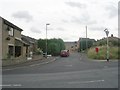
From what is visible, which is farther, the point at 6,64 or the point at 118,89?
the point at 6,64

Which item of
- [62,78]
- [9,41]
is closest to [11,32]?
[9,41]

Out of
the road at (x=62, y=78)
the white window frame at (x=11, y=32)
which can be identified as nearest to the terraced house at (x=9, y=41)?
the white window frame at (x=11, y=32)

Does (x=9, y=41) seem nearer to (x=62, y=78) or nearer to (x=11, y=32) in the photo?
(x=11, y=32)

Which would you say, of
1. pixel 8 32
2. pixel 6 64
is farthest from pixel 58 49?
pixel 6 64

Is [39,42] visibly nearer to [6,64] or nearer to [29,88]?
[6,64]

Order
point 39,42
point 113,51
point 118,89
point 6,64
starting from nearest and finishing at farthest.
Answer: point 118,89 → point 6,64 → point 113,51 → point 39,42

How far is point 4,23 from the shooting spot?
1501 inches

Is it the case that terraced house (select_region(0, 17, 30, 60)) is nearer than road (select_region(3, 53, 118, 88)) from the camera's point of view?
No

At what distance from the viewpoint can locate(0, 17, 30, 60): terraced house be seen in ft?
123

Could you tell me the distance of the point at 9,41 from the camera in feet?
135

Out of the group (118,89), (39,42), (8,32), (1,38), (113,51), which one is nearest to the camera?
(118,89)

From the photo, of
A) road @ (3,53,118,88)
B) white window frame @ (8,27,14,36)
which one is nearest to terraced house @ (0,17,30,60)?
white window frame @ (8,27,14,36)

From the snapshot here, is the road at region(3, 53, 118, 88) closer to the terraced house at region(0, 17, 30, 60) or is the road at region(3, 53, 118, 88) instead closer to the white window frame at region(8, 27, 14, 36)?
the terraced house at region(0, 17, 30, 60)

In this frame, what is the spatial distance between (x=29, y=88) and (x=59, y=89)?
1.45 m
